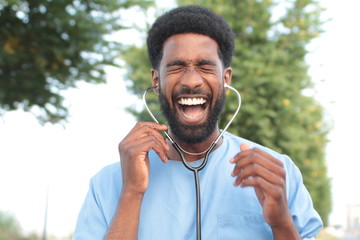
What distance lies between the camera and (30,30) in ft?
27.0

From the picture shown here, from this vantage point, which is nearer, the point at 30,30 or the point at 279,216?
the point at 279,216

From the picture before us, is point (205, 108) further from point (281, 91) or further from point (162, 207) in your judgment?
point (281, 91)

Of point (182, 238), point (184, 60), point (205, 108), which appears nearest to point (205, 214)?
point (182, 238)

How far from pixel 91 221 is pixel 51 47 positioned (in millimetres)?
6885

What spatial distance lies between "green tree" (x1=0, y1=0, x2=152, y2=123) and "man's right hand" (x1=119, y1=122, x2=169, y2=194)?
634 centimetres

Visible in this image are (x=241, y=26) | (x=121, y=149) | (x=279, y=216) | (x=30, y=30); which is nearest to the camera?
(x=279, y=216)

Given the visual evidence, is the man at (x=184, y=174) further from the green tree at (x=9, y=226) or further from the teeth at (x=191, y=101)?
the green tree at (x=9, y=226)

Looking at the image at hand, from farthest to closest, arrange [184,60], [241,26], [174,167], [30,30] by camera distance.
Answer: [241,26], [30,30], [174,167], [184,60]

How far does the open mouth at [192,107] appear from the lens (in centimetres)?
209

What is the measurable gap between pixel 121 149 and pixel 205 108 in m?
0.44

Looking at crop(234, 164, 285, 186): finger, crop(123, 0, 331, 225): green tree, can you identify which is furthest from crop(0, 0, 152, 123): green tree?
crop(234, 164, 285, 186): finger

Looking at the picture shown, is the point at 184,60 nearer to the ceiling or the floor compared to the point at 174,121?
nearer to the ceiling

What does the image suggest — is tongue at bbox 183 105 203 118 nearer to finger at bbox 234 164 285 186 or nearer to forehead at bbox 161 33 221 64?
forehead at bbox 161 33 221 64

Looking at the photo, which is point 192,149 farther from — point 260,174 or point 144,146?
point 260,174
